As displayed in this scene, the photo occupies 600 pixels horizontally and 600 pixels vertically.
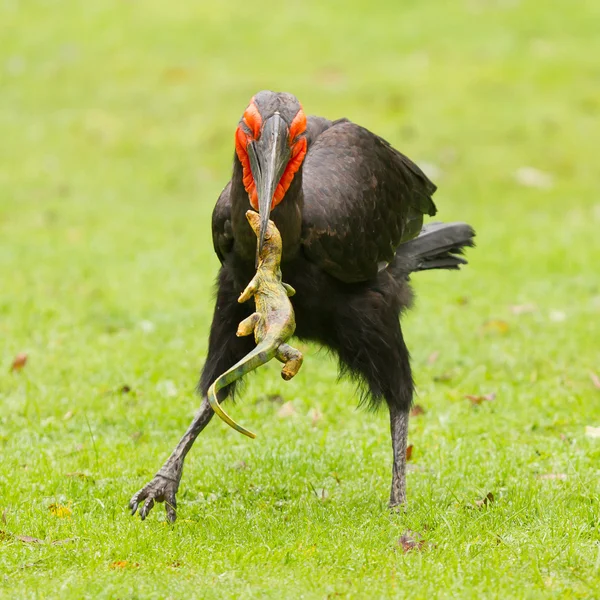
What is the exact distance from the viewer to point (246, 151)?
442cm

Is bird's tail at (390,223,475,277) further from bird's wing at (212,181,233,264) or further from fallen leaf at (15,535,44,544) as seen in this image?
fallen leaf at (15,535,44,544)

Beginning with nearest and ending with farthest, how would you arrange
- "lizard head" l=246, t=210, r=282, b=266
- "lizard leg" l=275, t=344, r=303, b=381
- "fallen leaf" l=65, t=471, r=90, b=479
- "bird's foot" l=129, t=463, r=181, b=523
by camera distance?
1. "lizard leg" l=275, t=344, r=303, b=381
2. "lizard head" l=246, t=210, r=282, b=266
3. "bird's foot" l=129, t=463, r=181, b=523
4. "fallen leaf" l=65, t=471, r=90, b=479

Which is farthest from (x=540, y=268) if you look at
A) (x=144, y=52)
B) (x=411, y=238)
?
(x=144, y=52)

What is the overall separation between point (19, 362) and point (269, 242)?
134 inches

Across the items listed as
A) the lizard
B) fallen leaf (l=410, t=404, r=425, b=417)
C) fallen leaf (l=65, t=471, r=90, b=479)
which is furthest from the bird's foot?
fallen leaf (l=410, t=404, r=425, b=417)

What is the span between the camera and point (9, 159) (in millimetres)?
14102

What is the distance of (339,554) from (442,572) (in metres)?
0.44

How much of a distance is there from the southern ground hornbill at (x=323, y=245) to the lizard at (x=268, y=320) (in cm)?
10

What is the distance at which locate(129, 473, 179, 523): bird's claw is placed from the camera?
16.2 feet

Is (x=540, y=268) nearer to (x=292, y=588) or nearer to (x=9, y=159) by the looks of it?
(x=292, y=588)

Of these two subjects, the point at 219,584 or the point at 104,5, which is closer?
the point at 219,584

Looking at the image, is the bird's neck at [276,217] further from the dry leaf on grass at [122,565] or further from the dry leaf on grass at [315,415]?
the dry leaf on grass at [315,415]

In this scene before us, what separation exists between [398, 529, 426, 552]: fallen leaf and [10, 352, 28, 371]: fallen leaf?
11.4 feet

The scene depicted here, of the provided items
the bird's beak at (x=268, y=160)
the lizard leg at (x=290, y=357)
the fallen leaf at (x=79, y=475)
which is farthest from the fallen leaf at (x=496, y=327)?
the lizard leg at (x=290, y=357)
